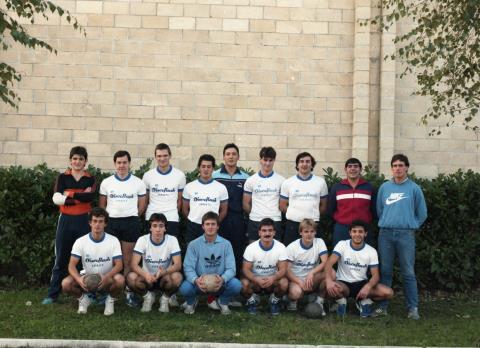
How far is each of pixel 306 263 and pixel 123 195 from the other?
2.43 metres

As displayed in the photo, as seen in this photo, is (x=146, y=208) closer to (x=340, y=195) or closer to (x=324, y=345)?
(x=340, y=195)

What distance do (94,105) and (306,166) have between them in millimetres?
5010

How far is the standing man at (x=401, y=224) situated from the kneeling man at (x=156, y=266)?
2.53 m

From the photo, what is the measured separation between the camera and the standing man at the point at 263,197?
848 cm

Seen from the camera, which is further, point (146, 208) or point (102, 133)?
point (102, 133)

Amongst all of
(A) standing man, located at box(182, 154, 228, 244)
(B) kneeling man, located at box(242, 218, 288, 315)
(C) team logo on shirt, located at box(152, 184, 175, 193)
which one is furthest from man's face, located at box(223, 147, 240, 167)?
(B) kneeling man, located at box(242, 218, 288, 315)

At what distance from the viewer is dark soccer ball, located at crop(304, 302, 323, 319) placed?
778cm

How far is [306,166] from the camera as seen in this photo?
27.7 ft

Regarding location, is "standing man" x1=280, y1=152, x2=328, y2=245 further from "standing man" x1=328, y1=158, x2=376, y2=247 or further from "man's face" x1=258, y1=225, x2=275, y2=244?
"man's face" x1=258, y1=225, x2=275, y2=244

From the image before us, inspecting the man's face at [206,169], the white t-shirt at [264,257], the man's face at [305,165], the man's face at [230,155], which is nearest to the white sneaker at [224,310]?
the white t-shirt at [264,257]

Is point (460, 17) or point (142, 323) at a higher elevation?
point (460, 17)

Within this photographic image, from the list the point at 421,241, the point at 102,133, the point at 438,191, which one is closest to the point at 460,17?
the point at 438,191

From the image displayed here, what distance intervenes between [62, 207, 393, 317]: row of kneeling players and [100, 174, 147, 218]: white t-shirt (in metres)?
0.33

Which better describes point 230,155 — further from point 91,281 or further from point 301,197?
point 91,281
